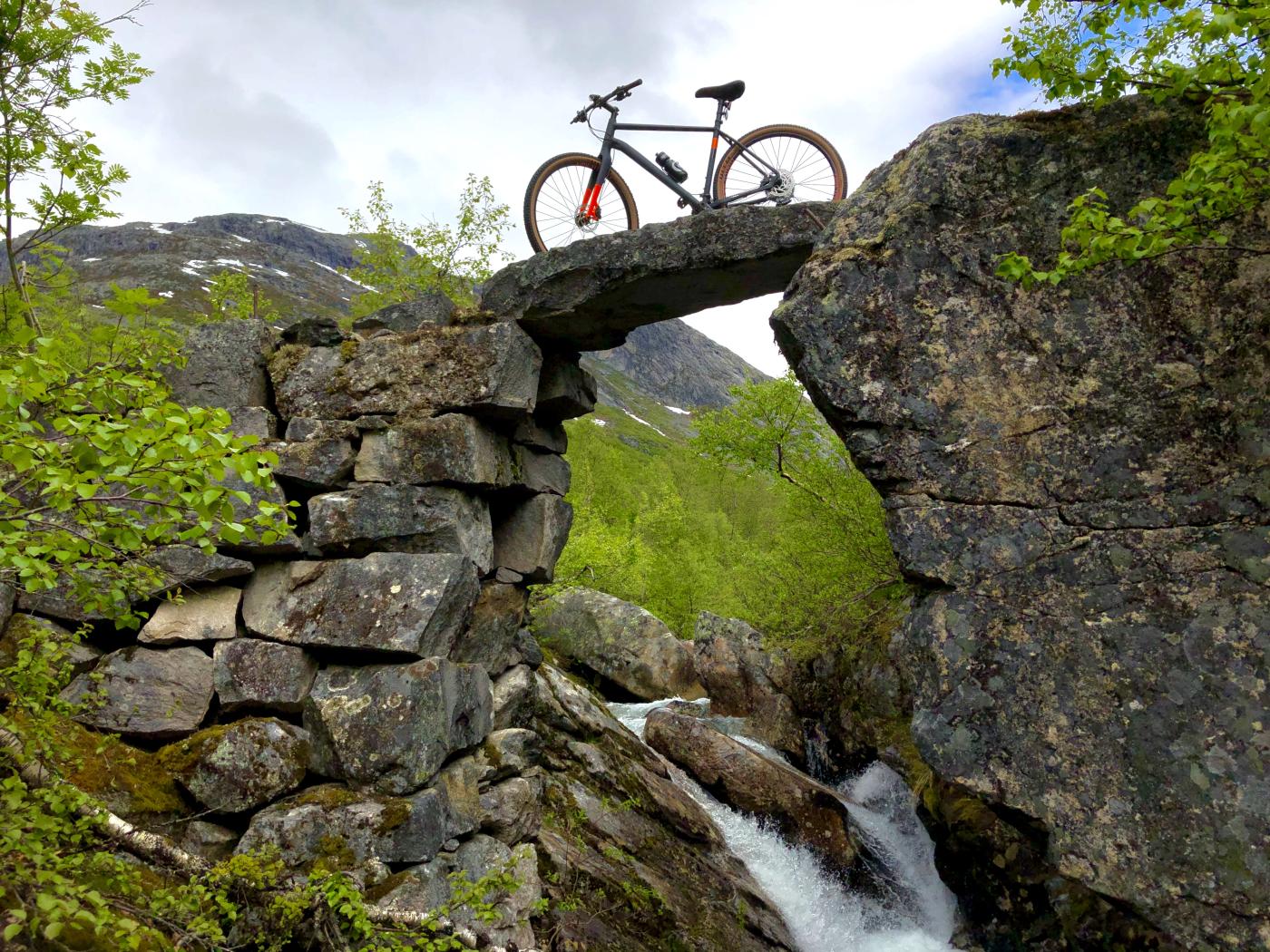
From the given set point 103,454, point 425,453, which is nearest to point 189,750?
point 425,453

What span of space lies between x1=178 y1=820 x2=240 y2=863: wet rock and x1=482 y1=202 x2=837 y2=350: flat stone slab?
6829 mm

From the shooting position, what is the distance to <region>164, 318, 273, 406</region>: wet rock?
952 centimetres

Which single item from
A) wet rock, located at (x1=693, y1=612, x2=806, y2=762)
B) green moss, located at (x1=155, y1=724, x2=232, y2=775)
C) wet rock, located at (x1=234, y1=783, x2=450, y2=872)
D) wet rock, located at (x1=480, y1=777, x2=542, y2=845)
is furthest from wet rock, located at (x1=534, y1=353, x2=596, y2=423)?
wet rock, located at (x1=693, y1=612, x2=806, y2=762)

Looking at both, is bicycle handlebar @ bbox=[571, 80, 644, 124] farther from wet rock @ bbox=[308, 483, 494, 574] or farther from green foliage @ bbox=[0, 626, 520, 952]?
green foliage @ bbox=[0, 626, 520, 952]

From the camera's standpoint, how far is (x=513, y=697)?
35.2ft

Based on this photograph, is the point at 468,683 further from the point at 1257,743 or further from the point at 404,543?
the point at 1257,743

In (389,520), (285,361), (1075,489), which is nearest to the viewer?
(1075,489)

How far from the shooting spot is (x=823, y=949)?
1170cm

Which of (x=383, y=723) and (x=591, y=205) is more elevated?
(x=591, y=205)

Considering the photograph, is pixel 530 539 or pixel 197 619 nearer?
pixel 197 619

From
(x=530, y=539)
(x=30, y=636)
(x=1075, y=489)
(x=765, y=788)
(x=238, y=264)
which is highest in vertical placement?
(x=238, y=264)

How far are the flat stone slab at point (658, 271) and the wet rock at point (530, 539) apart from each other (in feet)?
8.48

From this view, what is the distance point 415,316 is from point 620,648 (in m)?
15.2

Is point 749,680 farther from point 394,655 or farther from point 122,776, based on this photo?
point 122,776
